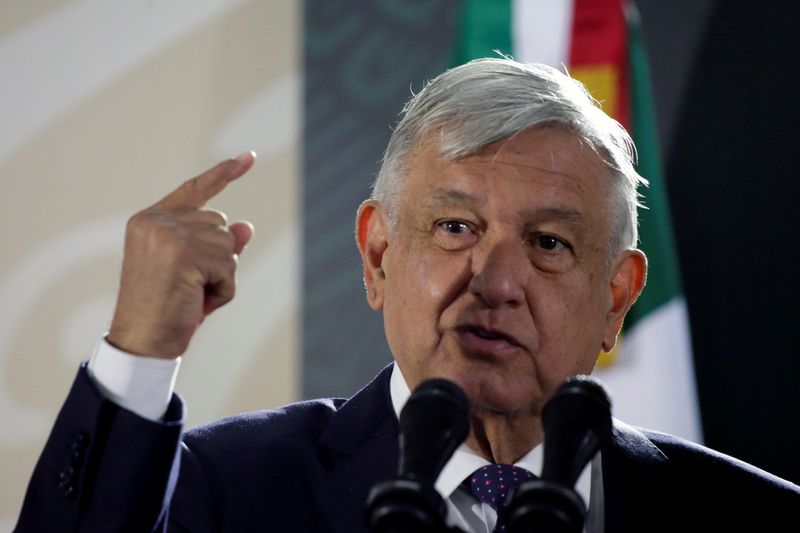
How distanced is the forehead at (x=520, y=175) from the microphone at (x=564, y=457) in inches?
23.4

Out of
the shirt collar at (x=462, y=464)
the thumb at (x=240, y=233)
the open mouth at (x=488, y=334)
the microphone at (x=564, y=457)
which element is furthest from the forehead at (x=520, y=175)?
the microphone at (x=564, y=457)

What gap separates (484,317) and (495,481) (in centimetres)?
26

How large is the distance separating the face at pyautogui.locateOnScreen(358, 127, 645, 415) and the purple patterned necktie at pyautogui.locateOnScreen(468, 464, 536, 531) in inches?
3.9

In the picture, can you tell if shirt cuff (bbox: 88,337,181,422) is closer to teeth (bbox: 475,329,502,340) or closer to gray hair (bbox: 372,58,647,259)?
teeth (bbox: 475,329,502,340)

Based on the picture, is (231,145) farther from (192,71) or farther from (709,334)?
(709,334)

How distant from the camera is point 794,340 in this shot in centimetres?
334

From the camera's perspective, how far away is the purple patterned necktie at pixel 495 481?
5.81 ft

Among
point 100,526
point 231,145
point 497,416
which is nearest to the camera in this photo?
point 100,526

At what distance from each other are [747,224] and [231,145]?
1.52 meters

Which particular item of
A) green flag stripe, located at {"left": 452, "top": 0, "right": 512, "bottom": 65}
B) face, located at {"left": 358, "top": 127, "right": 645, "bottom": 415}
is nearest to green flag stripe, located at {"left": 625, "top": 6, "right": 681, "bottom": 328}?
green flag stripe, located at {"left": 452, "top": 0, "right": 512, "bottom": 65}

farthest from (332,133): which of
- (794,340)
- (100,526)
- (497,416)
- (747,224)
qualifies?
(100,526)

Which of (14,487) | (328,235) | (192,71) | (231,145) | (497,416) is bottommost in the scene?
(14,487)

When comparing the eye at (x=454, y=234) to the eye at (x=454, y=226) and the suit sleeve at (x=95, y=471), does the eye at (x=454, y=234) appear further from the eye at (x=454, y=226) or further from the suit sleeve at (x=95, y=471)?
the suit sleeve at (x=95, y=471)

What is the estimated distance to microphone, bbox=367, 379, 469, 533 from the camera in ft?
3.57
